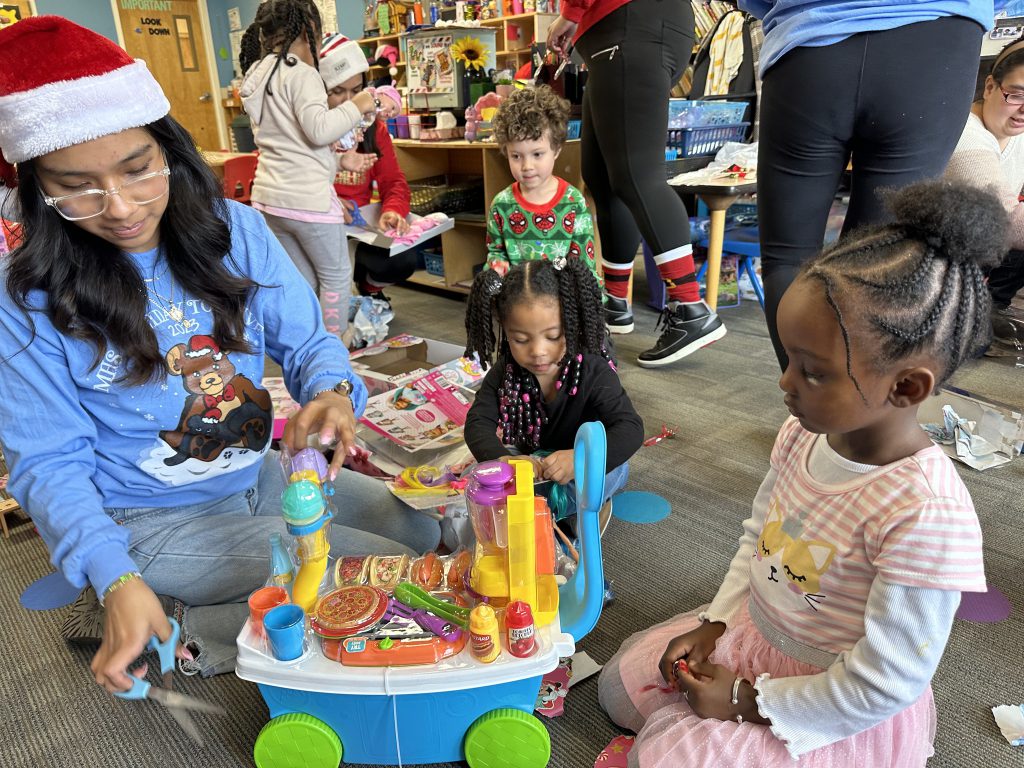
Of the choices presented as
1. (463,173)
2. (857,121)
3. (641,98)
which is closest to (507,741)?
(857,121)

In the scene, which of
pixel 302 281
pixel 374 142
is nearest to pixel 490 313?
pixel 302 281

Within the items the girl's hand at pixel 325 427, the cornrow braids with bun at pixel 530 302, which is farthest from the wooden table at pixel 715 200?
the girl's hand at pixel 325 427

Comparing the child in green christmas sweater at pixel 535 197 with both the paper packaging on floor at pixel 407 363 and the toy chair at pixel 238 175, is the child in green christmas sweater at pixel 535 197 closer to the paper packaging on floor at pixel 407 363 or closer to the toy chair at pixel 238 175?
the paper packaging on floor at pixel 407 363

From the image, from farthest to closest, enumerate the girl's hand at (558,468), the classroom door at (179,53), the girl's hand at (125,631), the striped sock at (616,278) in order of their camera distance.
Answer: the classroom door at (179,53) → the striped sock at (616,278) → the girl's hand at (558,468) → the girl's hand at (125,631)

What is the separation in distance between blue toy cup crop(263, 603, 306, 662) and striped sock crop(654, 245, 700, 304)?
4.99ft

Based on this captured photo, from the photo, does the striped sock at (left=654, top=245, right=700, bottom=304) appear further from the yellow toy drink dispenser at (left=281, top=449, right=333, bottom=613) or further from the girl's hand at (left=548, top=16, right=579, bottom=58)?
the yellow toy drink dispenser at (left=281, top=449, right=333, bottom=613)

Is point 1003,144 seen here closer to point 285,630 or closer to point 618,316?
point 618,316

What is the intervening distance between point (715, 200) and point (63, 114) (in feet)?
6.39

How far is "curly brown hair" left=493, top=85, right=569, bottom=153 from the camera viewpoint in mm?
2016

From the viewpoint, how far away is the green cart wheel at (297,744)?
0.85 metres

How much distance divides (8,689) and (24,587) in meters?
0.28

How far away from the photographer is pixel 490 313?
1357 mm

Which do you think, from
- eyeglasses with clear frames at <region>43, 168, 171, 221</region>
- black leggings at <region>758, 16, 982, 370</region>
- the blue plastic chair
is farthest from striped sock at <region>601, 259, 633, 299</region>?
eyeglasses with clear frames at <region>43, 168, 171, 221</region>

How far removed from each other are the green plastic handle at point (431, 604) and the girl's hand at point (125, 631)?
264 millimetres
